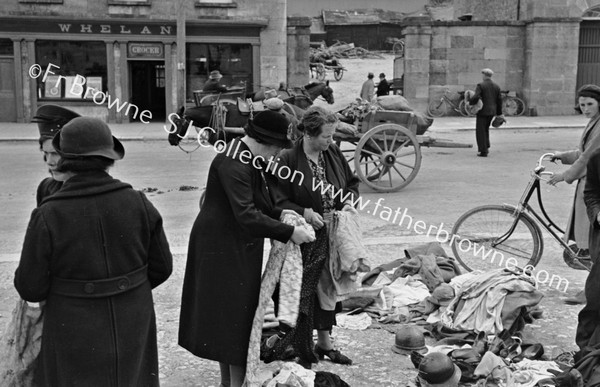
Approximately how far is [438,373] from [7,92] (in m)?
23.1

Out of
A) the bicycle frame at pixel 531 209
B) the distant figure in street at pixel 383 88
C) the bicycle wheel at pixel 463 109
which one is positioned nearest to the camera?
Result: the bicycle frame at pixel 531 209

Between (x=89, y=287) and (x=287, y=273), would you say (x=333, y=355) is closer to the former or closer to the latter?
(x=287, y=273)

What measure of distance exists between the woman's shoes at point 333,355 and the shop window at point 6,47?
72.2 feet

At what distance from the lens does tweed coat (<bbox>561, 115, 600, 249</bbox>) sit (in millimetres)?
5992

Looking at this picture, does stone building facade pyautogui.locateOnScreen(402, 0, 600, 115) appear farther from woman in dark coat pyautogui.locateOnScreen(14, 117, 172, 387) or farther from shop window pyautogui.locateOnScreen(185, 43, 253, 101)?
woman in dark coat pyautogui.locateOnScreen(14, 117, 172, 387)

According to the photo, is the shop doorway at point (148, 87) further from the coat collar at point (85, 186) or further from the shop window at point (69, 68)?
the coat collar at point (85, 186)

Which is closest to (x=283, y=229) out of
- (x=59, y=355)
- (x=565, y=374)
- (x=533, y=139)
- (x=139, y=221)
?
(x=139, y=221)

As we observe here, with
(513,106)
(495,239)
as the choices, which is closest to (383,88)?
(513,106)

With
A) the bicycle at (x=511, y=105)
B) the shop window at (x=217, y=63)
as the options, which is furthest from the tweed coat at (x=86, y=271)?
the bicycle at (x=511, y=105)

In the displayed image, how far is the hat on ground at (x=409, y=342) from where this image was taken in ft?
16.9

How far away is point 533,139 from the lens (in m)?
19.9

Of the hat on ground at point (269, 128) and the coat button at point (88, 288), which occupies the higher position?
the hat on ground at point (269, 128)

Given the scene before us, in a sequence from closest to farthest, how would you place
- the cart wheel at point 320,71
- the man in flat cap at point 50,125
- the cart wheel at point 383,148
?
the man in flat cap at point 50,125
the cart wheel at point 383,148
the cart wheel at point 320,71

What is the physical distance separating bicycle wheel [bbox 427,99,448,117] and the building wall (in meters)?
23.1
